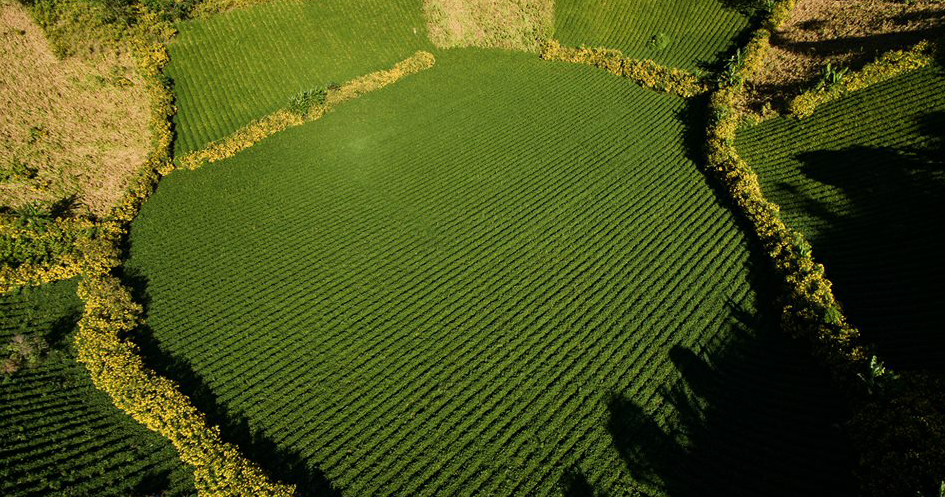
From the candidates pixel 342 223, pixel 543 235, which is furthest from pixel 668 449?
pixel 342 223

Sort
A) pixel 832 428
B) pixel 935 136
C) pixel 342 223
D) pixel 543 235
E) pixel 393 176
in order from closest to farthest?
1. pixel 832 428
2. pixel 935 136
3. pixel 543 235
4. pixel 342 223
5. pixel 393 176

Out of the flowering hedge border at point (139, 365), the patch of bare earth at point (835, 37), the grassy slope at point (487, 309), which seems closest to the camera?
the flowering hedge border at point (139, 365)

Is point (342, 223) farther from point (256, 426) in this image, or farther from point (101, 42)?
point (101, 42)

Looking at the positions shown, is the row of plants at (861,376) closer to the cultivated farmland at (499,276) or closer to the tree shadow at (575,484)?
the cultivated farmland at (499,276)

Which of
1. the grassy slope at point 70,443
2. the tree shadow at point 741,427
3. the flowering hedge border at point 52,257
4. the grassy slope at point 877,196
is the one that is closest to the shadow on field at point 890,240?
the grassy slope at point 877,196

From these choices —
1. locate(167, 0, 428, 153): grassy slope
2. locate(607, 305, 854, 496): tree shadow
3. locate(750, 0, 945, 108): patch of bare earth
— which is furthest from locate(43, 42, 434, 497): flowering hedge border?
locate(750, 0, 945, 108): patch of bare earth

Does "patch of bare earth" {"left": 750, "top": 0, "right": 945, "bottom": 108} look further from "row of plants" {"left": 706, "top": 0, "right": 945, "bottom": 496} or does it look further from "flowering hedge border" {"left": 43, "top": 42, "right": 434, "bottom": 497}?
"flowering hedge border" {"left": 43, "top": 42, "right": 434, "bottom": 497}
